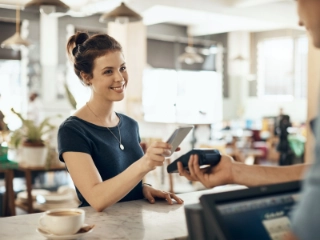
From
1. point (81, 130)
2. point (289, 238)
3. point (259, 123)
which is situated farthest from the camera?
point (259, 123)

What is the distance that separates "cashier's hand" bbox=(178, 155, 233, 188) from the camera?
130 centimetres

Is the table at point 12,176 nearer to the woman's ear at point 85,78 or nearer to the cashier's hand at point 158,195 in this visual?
the woman's ear at point 85,78

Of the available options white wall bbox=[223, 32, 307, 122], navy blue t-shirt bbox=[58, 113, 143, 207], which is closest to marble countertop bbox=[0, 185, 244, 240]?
navy blue t-shirt bbox=[58, 113, 143, 207]

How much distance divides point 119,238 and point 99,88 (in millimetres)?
836

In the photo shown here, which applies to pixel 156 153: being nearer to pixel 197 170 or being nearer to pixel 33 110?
pixel 197 170

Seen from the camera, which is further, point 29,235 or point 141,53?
point 141,53

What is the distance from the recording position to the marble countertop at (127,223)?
1354 millimetres

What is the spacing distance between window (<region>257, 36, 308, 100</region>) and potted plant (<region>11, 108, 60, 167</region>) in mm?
10066

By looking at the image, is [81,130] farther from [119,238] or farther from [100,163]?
[119,238]

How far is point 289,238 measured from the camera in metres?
0.65

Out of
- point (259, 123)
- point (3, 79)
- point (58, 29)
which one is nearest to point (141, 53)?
point (58, 29)

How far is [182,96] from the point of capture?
44.8 feet

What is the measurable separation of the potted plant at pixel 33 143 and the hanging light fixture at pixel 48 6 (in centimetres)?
93

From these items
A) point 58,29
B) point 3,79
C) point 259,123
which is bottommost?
point 259,123
